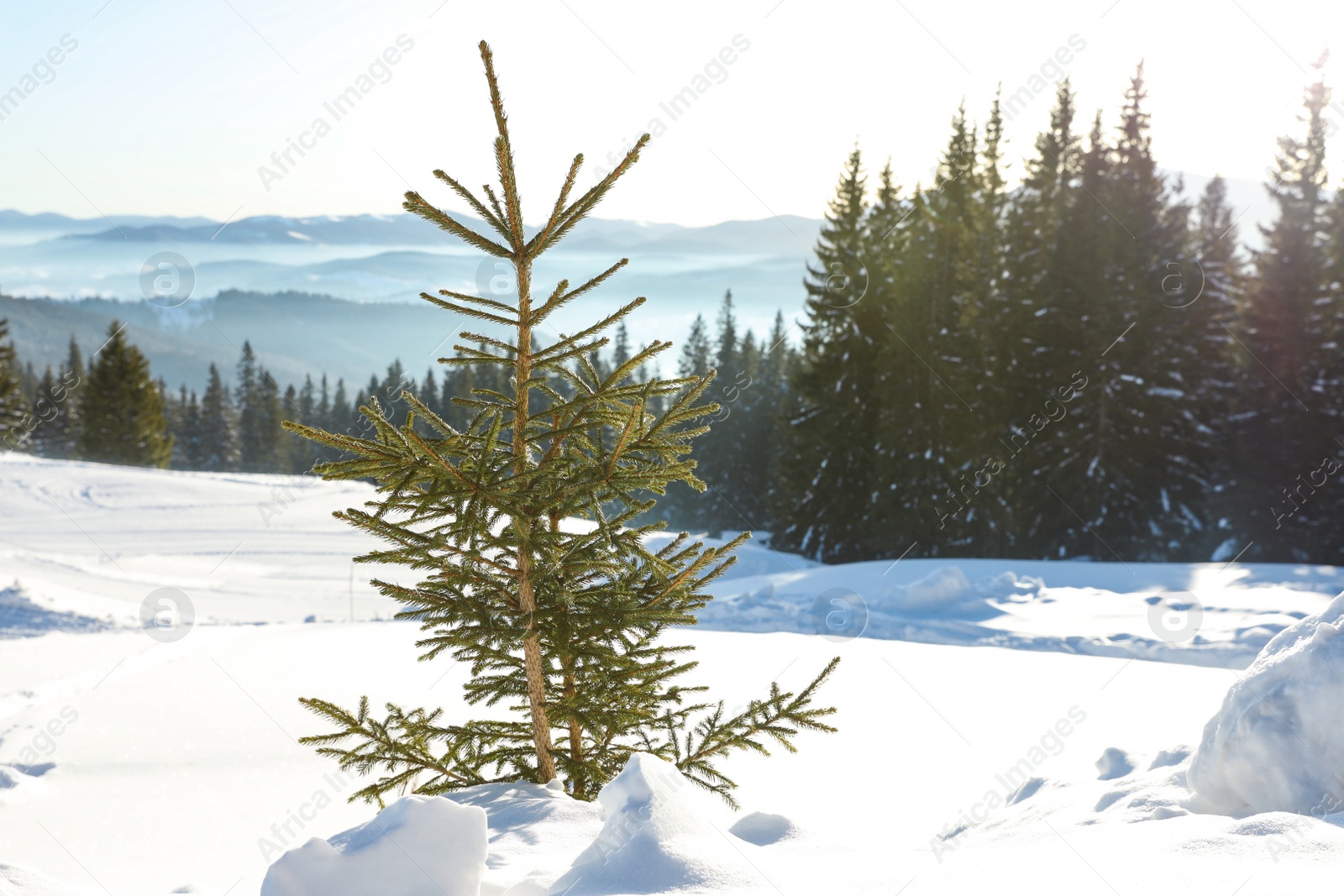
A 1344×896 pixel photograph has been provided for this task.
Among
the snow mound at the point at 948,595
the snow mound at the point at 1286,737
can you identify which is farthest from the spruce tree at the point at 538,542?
the snow mound at the point at 948,595

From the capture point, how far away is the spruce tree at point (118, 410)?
1965 inches

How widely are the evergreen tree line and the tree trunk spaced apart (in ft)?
80.6

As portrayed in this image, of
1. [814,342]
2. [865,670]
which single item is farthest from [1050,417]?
[865,670]

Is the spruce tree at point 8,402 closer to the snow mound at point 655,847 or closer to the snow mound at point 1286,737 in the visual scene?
the snow mound at point 655,847

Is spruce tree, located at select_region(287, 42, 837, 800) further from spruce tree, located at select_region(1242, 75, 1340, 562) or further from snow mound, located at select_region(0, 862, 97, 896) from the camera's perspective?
spruce tree, located at select_region(1242, 75, 1340, 562)

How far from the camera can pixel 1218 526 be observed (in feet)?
90.4

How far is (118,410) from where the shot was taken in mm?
50312

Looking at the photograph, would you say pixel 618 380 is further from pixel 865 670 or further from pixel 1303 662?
pixel 865 670

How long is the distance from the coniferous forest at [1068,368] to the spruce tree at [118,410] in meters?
23.1

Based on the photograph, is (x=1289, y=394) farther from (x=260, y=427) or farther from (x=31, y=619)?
(x=260, y=427)

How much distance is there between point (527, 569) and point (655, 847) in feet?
6.58

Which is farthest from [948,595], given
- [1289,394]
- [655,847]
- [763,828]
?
[1289,394]

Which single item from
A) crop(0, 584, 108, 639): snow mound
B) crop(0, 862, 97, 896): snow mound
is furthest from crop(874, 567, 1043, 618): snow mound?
crop(0, 584, 108, 639): snow mound

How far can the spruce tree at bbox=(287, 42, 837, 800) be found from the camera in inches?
166
